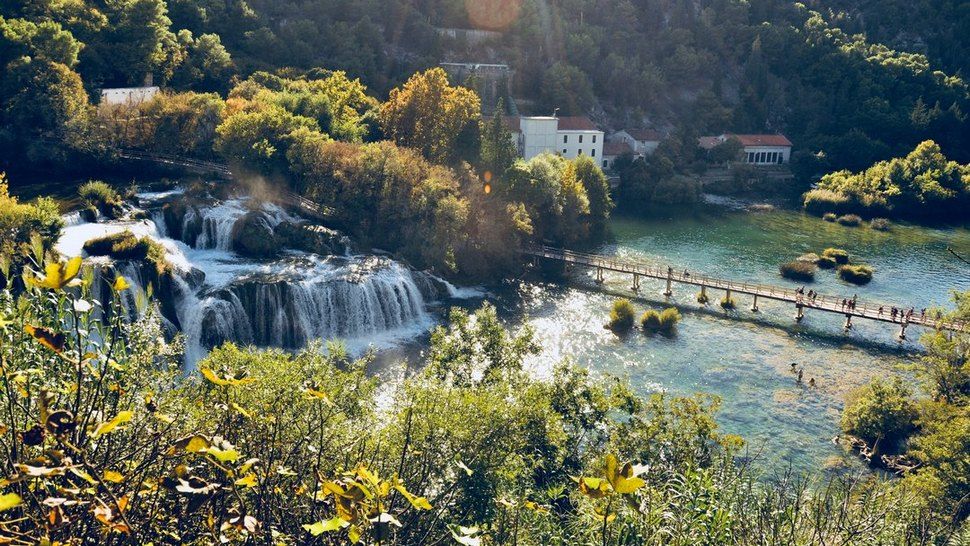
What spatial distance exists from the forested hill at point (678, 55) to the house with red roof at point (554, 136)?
43.4 feet

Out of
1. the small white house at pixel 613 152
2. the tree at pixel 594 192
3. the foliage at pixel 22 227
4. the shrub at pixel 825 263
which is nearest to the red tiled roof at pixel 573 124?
the small white house at pixel 613 152

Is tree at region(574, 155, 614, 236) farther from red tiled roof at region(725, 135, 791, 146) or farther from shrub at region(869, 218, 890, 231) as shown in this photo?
red tiled roof at region(725, 135, 791, 146)

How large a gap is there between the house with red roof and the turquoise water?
50.6 feet

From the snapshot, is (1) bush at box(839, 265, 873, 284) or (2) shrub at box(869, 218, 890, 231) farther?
(2) shrub at box(869, 218, 890, 231)

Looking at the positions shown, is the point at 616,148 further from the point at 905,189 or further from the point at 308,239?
the point at 308,239

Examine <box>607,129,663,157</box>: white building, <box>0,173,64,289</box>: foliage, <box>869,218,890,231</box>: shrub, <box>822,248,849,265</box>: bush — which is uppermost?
<box>607,129,663,157</box>: white building

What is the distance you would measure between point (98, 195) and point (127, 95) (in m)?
20.5

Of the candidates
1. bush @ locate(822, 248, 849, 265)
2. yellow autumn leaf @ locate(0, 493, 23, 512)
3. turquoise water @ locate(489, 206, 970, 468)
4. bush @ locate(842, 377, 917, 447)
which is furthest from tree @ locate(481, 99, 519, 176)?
yellow autumn leaf @ locate(0, 493, 23, 512)

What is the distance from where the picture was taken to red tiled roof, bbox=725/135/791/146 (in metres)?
97.3

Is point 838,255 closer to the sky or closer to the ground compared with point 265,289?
closer to the ground

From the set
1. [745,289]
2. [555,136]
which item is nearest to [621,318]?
[745,289]

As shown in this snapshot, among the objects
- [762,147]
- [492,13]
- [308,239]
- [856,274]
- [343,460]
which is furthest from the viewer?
[492,13]

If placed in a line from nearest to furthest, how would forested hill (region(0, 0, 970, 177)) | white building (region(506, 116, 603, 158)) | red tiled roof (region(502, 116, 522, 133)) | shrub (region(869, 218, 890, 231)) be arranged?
shrub (region(869, 218, 890, 231))
white building (region(506, 116, 603, 158))
red tiled roof (region(502, 116, 522, 133))
forested hill (region(0, 0, 970, 177))

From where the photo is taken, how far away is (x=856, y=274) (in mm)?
55938
